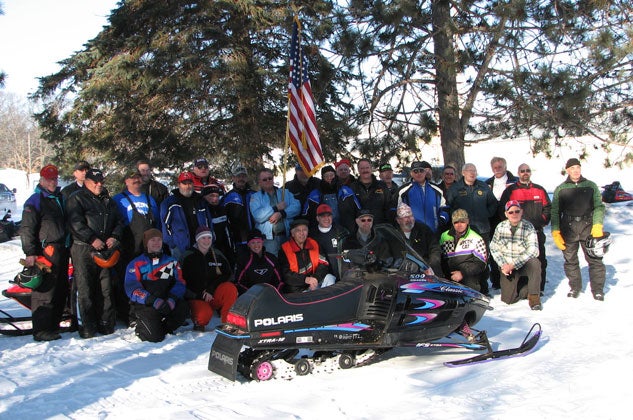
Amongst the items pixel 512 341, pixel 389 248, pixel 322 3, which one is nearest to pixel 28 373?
pixel 389 248

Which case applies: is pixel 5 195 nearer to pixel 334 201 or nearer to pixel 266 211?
pixel 266 211

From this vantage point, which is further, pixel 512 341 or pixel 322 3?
pixel 322 3

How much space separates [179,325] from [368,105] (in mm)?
6502

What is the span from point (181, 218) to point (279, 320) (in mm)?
2713

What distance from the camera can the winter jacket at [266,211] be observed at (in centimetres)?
732

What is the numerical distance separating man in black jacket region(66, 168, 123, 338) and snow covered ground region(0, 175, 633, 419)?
0.26m

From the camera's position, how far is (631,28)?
8.16 m

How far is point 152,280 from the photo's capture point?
6.15 meters

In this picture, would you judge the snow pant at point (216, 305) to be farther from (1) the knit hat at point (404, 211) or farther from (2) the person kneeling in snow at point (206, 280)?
(1) the knit hat at point (404, 211)

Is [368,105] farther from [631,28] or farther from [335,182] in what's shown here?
[631,28]

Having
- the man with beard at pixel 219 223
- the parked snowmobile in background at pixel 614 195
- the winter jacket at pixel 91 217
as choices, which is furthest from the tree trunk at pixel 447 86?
the parked snowmobile in background at pixel 614 195

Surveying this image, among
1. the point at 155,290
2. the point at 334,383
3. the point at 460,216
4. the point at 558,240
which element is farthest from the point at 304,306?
the point at 558,240

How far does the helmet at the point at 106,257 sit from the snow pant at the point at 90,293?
11 cm

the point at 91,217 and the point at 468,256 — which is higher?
the point at 91,217
